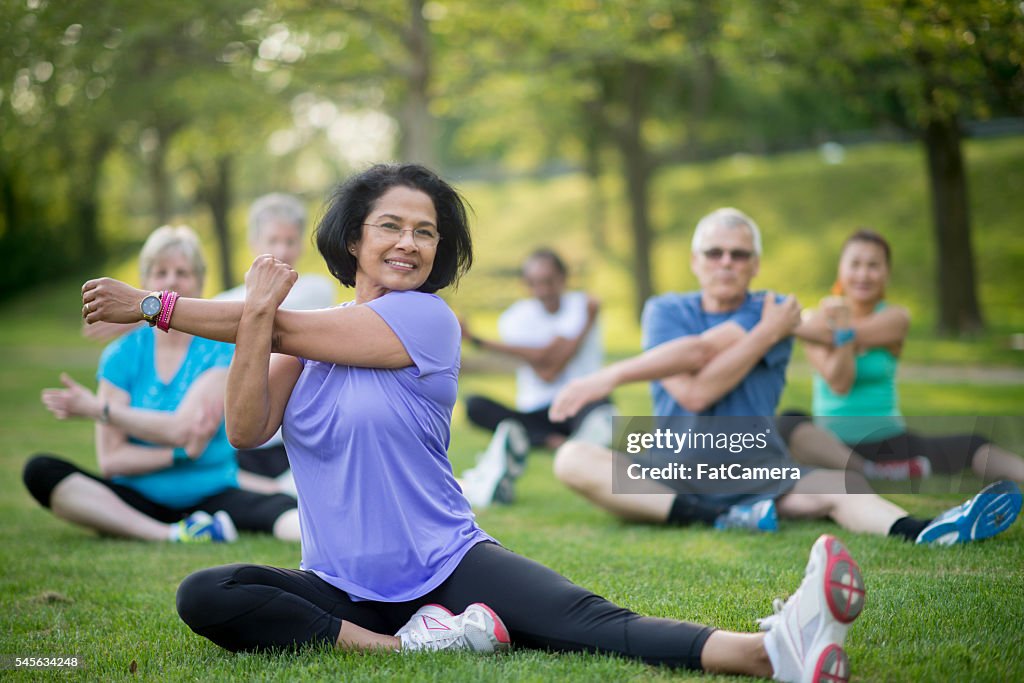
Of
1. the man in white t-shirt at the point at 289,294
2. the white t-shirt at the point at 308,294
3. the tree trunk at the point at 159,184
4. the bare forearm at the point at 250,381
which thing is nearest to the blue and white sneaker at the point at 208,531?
the man in white t-shirt at the point at 289,294

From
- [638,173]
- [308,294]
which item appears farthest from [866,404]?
[638,173]

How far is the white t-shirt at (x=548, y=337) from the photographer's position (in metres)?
9.05

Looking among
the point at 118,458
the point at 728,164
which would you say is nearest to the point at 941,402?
the point at 118,458

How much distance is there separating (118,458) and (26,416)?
7616mm

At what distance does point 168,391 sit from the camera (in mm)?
5520

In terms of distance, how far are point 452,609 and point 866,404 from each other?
404cm

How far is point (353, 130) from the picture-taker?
26.8 meters

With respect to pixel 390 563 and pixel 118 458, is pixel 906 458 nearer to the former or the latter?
pixel 390 563

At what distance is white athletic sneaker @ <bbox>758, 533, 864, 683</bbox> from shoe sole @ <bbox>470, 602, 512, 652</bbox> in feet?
2.85

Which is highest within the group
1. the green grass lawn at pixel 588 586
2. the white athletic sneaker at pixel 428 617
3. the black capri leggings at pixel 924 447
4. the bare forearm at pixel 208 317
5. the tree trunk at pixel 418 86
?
the tree trunk at pixel 418 86

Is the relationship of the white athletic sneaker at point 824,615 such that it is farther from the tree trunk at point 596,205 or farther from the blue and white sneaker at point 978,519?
the tree trunk at point 596,205

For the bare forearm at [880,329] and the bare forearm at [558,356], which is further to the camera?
the bare forearm at [558,356]

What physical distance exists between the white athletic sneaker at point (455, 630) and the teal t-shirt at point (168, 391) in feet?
8.69

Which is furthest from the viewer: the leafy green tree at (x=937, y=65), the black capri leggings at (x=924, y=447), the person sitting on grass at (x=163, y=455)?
the leafy green tree at (x=937, y=65)
